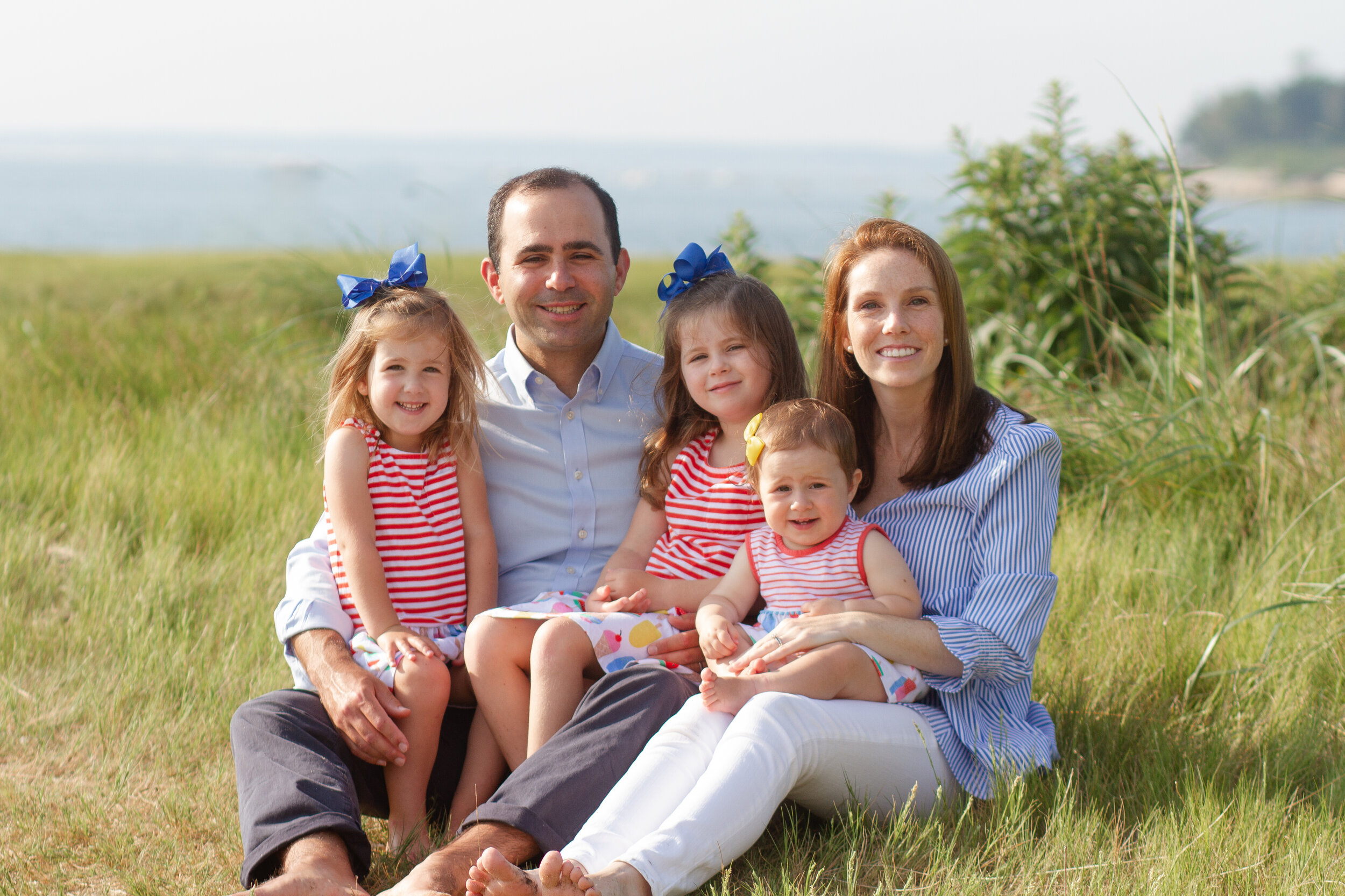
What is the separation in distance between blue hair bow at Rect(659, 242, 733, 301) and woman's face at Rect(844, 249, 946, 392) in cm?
49

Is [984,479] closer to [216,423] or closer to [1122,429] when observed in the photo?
[1122,429]

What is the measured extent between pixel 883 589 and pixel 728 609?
388 mm

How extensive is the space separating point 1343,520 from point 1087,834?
215 cm

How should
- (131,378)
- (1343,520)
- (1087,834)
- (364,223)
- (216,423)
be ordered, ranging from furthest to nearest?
(364,223)
(131,378)
(216,423)
(1343,520)
(1087,834)

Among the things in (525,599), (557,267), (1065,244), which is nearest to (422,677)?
(525,599)

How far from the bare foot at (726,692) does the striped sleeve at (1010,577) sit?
18.8 inches

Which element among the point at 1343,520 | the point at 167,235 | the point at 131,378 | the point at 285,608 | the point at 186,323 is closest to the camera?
the point at 285,608

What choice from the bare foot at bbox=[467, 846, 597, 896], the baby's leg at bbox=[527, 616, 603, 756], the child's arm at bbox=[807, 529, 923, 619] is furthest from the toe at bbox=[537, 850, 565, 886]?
the child's arm at bbox=[807, 529, 923, 619]

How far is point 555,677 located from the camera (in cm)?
264

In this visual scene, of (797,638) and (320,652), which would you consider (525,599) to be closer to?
(320,652)

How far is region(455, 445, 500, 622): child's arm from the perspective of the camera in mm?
3096

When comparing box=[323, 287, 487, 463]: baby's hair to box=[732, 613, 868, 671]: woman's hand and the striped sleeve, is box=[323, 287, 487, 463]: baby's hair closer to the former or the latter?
box=[732, 613, 868, 671]: woman's hand

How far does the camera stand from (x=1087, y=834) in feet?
8.14

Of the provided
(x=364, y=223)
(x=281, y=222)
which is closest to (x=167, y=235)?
(x=281, y=222)
